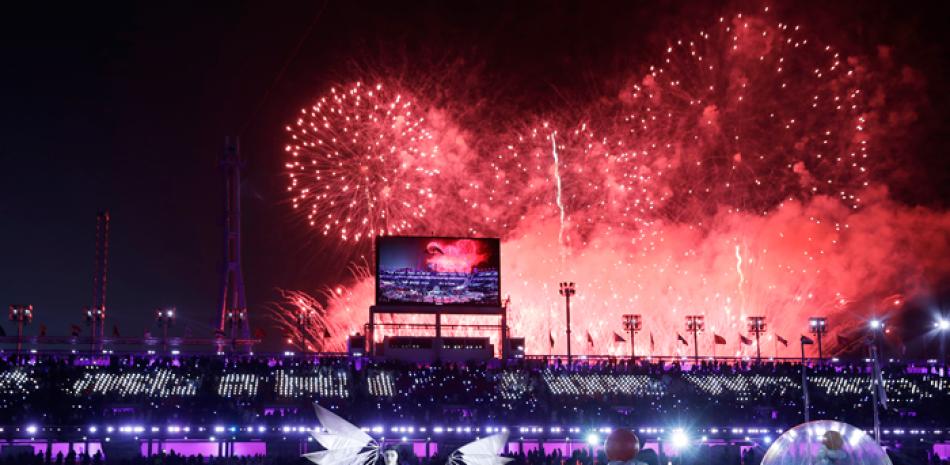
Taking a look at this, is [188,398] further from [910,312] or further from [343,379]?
[910,312]

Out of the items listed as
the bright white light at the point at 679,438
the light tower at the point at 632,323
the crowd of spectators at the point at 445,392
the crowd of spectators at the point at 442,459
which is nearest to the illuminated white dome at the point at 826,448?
the crowd of spectators at the point at 442,459

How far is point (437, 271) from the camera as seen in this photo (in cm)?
4747

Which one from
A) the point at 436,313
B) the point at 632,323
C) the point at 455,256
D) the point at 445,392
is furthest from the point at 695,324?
the point at 445,392

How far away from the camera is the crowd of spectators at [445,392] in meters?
40.9

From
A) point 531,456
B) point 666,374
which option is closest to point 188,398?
point 531,456

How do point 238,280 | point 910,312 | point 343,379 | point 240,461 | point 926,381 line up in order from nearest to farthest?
point 240,461 < point 343,379 < point 926,381 < point 238,280 < point 910,312

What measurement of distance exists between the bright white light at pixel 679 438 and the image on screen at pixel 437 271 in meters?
9.99

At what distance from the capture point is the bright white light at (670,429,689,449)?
1619 inches

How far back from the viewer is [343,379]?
1775 inches

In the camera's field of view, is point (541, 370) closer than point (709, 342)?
Yes

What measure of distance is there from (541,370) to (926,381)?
1788cm

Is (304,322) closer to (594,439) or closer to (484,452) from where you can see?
(594,439)

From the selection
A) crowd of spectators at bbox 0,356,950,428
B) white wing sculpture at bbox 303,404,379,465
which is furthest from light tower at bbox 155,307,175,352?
white wing sculpture at bbox 303,404,379,465

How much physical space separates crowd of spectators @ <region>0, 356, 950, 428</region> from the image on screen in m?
3.10
